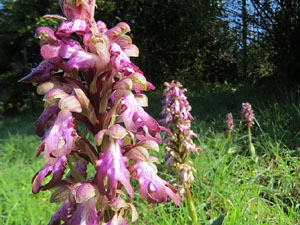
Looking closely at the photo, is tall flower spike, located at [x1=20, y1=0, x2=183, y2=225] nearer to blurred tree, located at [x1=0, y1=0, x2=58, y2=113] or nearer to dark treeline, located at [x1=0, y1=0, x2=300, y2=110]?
dark treeline, located at [x1=0, y1=0, x2=300, y2=110]

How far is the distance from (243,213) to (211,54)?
11.2 m

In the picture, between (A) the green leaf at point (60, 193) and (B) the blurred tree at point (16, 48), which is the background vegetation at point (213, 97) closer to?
(B) the blurred tree at point (16, 48)

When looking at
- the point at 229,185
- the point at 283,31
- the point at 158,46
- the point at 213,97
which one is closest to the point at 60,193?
the point at 229,185

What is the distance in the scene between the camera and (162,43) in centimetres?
1241

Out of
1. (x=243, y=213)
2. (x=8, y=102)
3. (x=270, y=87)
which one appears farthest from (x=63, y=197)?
A: (x=8, y=102)

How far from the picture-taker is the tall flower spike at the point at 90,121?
685mm

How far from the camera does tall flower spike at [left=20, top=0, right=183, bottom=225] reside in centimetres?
69

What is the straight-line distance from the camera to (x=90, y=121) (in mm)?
777

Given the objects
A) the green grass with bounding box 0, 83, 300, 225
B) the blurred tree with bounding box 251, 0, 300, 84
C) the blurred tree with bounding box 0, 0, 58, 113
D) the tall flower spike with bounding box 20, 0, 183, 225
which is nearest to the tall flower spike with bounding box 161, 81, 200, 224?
the green grass with bounding box 0, 83, 300, 225

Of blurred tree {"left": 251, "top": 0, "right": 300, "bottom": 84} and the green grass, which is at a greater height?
blurred tree {"left": 251, "top": 0, "right": 300, "bottom": 84}

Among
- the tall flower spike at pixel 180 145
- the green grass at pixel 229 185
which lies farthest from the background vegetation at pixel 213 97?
the tall flower spike at pixel 180 145

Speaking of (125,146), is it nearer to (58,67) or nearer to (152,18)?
(58,67)

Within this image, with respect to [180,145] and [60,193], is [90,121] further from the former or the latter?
[180,145]

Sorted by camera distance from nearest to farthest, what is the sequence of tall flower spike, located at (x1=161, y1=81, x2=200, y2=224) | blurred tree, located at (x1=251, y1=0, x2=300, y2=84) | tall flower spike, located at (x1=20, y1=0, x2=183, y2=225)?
1. tall flower spike, located at (x1=20, y1=0, x2=183, y2=225)
2. tall flower spike, located at (x1=161, y1=81, x2=200, y2=224)
3. blurred tree, located at (x1=251, y1=0, x2=300, y2=84)
